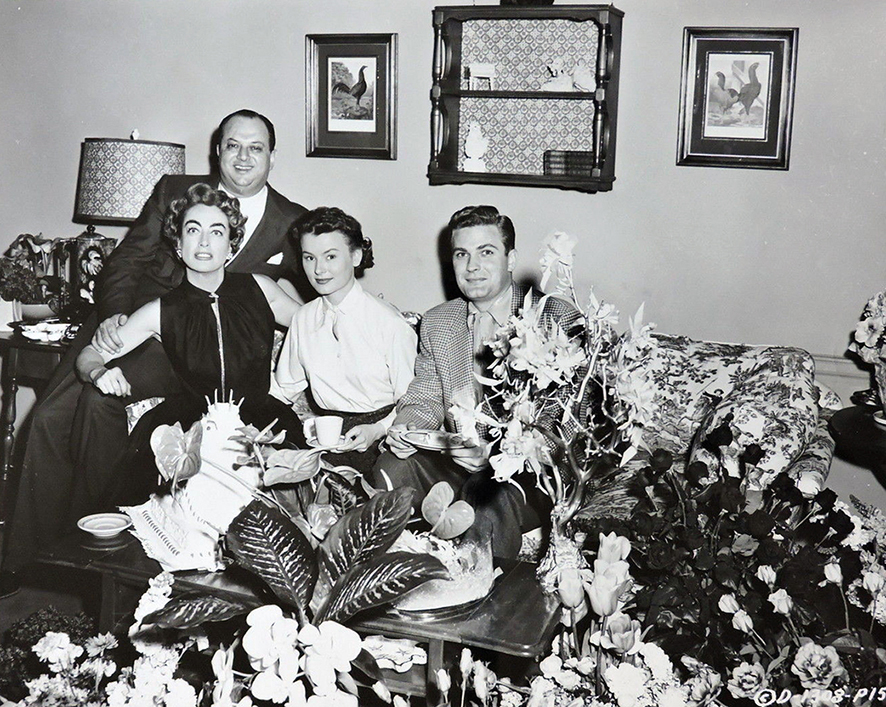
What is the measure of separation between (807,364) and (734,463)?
2.04 feet

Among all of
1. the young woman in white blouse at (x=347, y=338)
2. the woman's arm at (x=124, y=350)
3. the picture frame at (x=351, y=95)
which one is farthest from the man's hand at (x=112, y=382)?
the picture frame at (x=351, y=95)

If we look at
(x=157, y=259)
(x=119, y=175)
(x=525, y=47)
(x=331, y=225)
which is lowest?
(x=157, y=259)

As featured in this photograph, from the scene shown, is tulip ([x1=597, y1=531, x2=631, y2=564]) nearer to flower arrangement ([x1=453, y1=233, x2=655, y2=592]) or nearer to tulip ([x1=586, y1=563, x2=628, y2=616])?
tulip ([x1=586, y1=563, x2=628, y2=616])

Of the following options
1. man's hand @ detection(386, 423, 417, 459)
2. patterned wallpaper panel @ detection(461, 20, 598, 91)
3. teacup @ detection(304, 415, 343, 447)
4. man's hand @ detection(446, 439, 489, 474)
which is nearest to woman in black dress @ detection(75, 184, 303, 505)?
man's hand @ detection(386, 423, 417, 459)

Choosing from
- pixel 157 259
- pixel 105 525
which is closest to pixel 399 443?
pixel 105 525

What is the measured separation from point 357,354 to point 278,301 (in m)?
0.37

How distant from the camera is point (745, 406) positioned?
2885 millimetres

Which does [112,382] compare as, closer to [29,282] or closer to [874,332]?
[29,282]

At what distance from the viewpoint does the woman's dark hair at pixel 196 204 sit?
298cm

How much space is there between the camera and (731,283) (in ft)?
11.3

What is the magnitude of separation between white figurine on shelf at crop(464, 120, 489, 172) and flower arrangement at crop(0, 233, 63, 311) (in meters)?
1.84

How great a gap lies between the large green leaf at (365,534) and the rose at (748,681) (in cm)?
51

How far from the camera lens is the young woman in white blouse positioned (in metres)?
2.98

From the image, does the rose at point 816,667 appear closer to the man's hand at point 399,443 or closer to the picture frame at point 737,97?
the man's hand at point 399,443
